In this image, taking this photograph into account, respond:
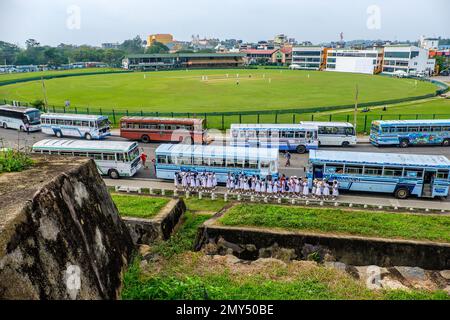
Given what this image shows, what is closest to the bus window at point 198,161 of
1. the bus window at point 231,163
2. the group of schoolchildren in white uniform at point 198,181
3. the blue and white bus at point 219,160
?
the blue and white bus at point 219,160

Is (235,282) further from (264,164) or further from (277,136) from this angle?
(277,136)

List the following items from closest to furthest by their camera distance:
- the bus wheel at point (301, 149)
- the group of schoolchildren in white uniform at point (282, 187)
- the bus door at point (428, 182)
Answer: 1. the bus door at point (428, 182)
2. the group of schoolchildren in white uniform at point (282, 187)
3. the bus wheel at point (301, 149)

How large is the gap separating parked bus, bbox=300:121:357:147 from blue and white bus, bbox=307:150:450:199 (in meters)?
9.89

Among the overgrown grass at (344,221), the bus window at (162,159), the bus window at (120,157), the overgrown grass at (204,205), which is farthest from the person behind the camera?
the bus window at (120,157)

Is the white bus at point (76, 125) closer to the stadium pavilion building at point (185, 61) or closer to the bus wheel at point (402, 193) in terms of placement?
the bus wheel at point (402, 193)

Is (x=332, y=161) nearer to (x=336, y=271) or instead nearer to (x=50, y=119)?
(x=336, y=271)

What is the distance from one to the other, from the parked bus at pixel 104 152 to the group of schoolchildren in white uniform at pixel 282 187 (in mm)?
6661

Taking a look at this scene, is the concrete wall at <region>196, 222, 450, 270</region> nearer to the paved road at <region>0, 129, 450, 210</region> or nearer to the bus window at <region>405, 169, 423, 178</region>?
the paved road at <region>0, 129, 450, 210</region>

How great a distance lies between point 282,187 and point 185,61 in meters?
117

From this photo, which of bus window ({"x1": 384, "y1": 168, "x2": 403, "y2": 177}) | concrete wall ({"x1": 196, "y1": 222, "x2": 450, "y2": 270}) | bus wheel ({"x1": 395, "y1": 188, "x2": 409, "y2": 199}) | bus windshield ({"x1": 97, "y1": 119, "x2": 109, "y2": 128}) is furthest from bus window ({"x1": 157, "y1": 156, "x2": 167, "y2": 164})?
bus wheel ({"x1": 395, "y1": 188, "x2": 409, "y2": 199})

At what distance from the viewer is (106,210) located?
32.6ft

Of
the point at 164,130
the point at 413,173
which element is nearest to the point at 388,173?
the point at 413,173

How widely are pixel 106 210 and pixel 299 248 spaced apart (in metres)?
6.36

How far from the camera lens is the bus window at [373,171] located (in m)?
19.3
